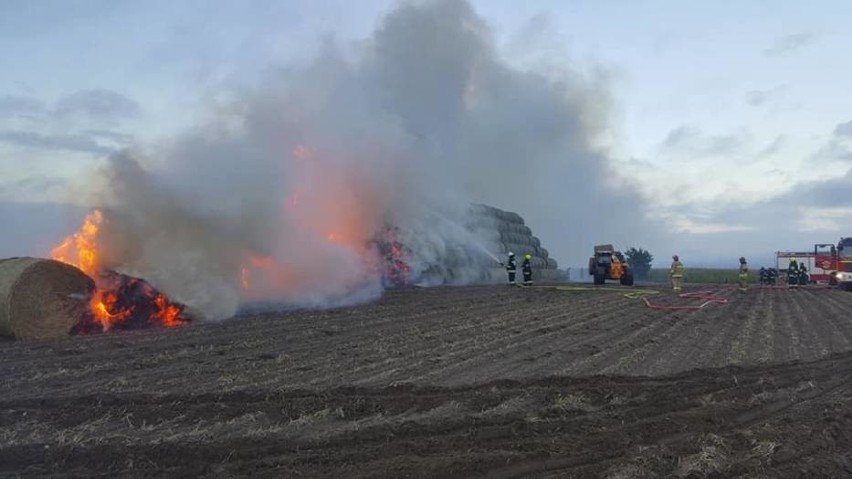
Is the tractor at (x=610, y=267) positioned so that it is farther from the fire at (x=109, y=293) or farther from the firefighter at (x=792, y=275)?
the fire at (x=109, y=293)

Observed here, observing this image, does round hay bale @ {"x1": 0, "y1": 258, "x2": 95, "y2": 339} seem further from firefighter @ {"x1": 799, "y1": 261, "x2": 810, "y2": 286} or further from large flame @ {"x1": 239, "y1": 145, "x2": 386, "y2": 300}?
firefighter @ {"x1": 799, "y1": 261, "x2": 810, "y2": 286}

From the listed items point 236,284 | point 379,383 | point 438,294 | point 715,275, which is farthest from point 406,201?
point 715,275

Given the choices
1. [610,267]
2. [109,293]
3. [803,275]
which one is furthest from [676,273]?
[109,293]

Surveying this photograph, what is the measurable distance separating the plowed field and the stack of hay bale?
93.3ft

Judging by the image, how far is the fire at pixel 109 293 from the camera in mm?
17203

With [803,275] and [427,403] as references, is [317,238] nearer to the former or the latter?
[427,403]

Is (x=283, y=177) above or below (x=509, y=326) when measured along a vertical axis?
above

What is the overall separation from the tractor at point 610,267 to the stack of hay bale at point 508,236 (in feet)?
26.8

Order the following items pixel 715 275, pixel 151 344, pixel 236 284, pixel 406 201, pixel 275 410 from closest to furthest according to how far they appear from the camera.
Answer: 1. pixel 275 410
2. pixel 151 344
3. pixel 236 284
4. pixel 406 201
5. pixel 715 275

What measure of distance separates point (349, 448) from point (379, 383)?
3.21 m

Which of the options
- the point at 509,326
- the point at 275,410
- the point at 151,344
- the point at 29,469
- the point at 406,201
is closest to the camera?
the point at 29,469

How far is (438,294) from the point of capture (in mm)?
29250

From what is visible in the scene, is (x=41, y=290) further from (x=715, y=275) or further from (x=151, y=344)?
(x=715, y=275)

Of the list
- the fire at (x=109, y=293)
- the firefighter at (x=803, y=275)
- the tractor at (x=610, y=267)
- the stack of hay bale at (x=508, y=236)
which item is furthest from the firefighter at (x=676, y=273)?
the fire at (x=109, y=293)
